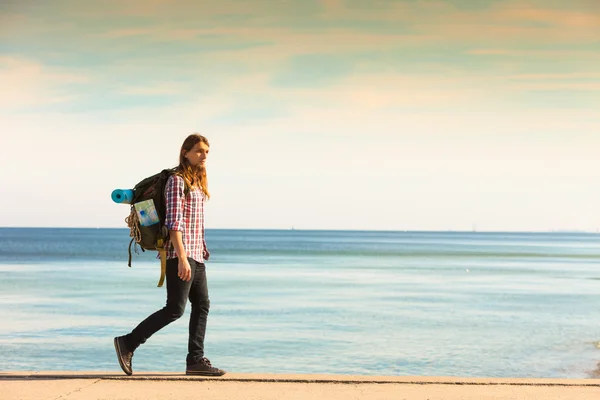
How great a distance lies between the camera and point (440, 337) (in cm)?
1620

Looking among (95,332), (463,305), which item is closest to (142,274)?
(463,305)

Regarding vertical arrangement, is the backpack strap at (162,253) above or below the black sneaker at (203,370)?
above

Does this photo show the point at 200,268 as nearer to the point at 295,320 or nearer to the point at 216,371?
the point at 216,371

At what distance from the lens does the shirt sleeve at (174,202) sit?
20.7ft

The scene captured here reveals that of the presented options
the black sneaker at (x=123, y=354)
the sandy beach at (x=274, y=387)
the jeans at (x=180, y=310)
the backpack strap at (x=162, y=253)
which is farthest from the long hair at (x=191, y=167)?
the sandy beach at (x=274, y=387)

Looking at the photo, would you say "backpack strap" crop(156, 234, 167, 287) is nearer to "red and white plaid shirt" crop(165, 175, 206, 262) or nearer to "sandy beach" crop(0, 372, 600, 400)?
"red and white plaid shirt" crop(165, 175, 206, 262)

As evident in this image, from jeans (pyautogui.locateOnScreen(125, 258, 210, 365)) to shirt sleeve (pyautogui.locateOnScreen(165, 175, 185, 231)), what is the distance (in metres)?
0.29

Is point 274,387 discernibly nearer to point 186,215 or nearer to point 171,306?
point 171,306

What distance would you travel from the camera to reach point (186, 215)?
6488mm

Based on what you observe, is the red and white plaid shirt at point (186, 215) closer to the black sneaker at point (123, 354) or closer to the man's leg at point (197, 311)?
the man's leg at point (197, 311)

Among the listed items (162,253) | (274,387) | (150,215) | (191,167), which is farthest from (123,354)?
(191,167)

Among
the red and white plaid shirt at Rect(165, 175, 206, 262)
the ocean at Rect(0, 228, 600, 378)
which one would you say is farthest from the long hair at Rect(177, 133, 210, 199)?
the ocean at Rect(0, 228, 600, 378)

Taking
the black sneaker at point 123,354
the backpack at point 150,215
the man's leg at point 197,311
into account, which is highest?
the backpack at point 150,215

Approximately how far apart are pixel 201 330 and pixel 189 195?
43.5 inches
